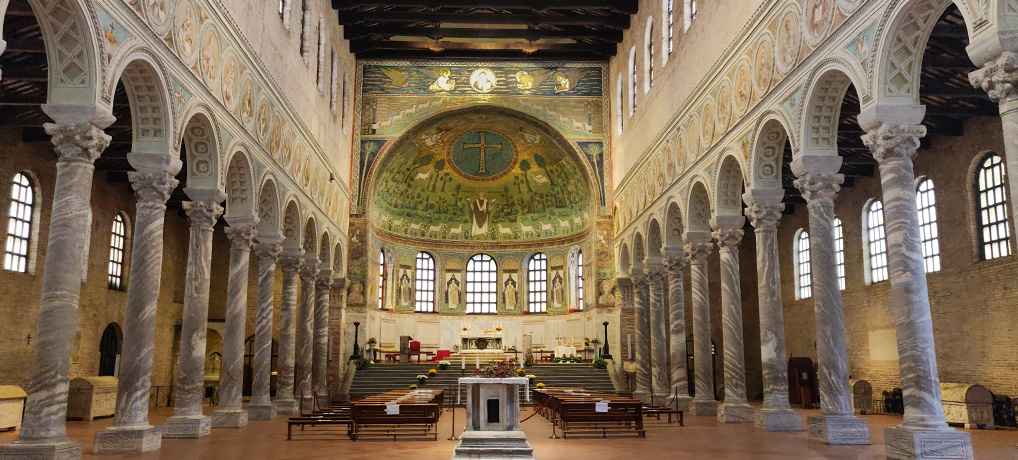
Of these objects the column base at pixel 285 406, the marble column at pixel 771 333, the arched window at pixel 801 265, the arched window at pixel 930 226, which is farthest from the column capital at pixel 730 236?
the column base at pixel 285 406

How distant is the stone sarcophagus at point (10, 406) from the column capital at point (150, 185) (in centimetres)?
838

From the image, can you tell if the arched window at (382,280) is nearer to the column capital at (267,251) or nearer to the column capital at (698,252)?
the column capital at (267,251)

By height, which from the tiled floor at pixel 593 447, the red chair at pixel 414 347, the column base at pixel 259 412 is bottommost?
the tiled floor at pixel 593 447

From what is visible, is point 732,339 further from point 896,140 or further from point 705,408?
point 896,140

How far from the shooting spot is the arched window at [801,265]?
33.8 m

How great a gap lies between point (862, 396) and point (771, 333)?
9945 mm

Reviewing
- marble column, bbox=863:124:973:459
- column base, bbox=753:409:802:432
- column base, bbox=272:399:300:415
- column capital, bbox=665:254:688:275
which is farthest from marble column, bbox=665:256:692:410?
marble column, bbox=863:124:973:459

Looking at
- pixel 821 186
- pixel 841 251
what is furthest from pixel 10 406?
pixel 841 251

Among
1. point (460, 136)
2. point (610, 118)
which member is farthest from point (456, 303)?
point (610, 118)

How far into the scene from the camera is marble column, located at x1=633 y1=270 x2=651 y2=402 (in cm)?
3322

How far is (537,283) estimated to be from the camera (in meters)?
45.8

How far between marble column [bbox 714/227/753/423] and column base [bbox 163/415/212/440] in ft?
43.0

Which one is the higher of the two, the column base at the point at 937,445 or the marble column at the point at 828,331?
the marble column at the point at 828,331

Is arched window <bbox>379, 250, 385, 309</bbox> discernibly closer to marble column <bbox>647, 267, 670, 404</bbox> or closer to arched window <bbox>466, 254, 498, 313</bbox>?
arched window <bbox>466, 254, 498, 313</bbox>
